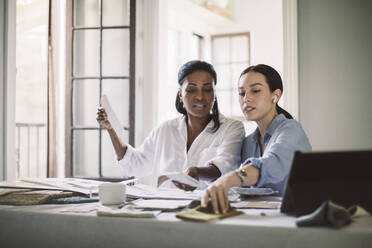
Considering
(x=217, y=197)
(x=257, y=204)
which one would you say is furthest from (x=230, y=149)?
(x=217, y=197)

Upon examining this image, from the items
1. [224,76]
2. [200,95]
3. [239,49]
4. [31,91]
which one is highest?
[239,49]

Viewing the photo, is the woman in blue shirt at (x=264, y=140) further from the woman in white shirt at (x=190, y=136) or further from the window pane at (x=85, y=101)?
the window pane at (x=85, y=101)

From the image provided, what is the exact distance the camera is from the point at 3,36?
2.77m

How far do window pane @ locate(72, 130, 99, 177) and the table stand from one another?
220 centimetres

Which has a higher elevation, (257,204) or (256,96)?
(256,96)

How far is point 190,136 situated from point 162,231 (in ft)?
3.87

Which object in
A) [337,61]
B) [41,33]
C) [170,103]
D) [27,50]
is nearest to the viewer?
[337,61]

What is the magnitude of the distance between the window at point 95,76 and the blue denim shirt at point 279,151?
182 cm

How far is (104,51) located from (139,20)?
1.30 ft

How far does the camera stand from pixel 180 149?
217cm

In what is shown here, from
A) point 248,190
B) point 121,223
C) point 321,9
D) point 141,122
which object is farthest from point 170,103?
point 121,223

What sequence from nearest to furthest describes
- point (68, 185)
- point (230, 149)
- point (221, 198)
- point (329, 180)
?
point (329, 180) → point (221, 198) → point (68, 185) → point (230, 149)

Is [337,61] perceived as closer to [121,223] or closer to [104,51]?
[104,51]

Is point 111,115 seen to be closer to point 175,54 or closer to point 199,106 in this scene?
point 199,106
